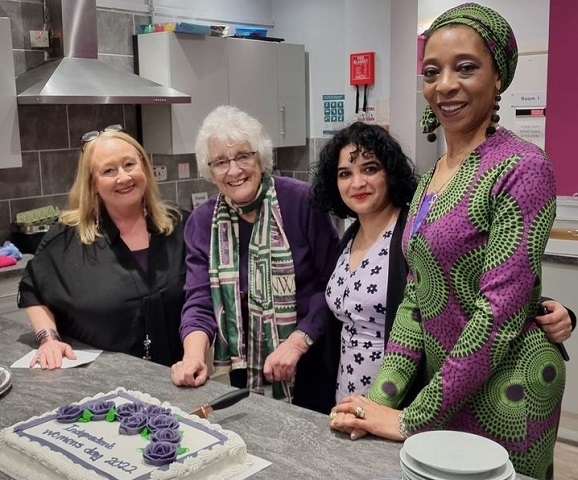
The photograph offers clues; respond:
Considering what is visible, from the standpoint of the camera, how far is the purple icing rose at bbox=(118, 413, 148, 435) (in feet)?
4.43

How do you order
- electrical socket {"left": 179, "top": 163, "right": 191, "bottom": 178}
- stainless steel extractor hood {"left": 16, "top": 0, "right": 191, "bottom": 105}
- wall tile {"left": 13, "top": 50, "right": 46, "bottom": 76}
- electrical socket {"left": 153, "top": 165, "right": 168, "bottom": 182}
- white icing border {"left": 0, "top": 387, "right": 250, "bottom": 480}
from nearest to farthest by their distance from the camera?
white icing border {"left": 0, "top": 387, "right": 250, "bottom": 480}, stainless steel extractor hood {"left": 16, "top": 0, "right": 191, "bottom": 105}, wall tile {"left": 13, "top": 50, "right": 46, "bottom": 76}, electrical socket {"left": 153, "top": 165, "right": 168, "bottom": 182}, electrical socket {"left": 179, "top": 163, "right": 191, "bottom": 178}

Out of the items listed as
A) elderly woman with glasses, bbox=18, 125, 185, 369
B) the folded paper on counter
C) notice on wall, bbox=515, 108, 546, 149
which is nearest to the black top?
elderly woman with glasses, bbox=18, 125, 185, 369

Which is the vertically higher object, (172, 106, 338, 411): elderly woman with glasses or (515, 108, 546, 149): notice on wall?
(515, 108, 546, 149): notice on wall

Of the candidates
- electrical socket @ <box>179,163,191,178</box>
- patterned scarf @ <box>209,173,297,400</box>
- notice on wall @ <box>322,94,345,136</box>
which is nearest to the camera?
patterned scarf @ <box>209,173,297,400</box>

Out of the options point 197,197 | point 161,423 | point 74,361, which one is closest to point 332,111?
point 197,197

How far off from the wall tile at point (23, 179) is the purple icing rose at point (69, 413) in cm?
259

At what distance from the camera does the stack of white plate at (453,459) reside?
1.02 metres

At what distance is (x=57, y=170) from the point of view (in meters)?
3.96

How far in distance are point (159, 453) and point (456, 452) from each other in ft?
1.72

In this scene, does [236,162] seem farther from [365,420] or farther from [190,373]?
[365,420]

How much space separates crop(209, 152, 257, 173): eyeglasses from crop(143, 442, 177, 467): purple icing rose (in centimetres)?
98

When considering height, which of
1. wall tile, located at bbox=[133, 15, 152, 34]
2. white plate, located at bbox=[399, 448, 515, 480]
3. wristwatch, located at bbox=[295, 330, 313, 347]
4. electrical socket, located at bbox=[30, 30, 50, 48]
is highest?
wall tile, located at bbox=[133, 15, 152, 34]

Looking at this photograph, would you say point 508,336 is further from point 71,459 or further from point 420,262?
point 71,459

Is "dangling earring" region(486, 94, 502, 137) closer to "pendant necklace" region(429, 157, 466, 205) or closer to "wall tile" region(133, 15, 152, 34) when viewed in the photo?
"pendant necklace" region(429, 157, 466, 205)
